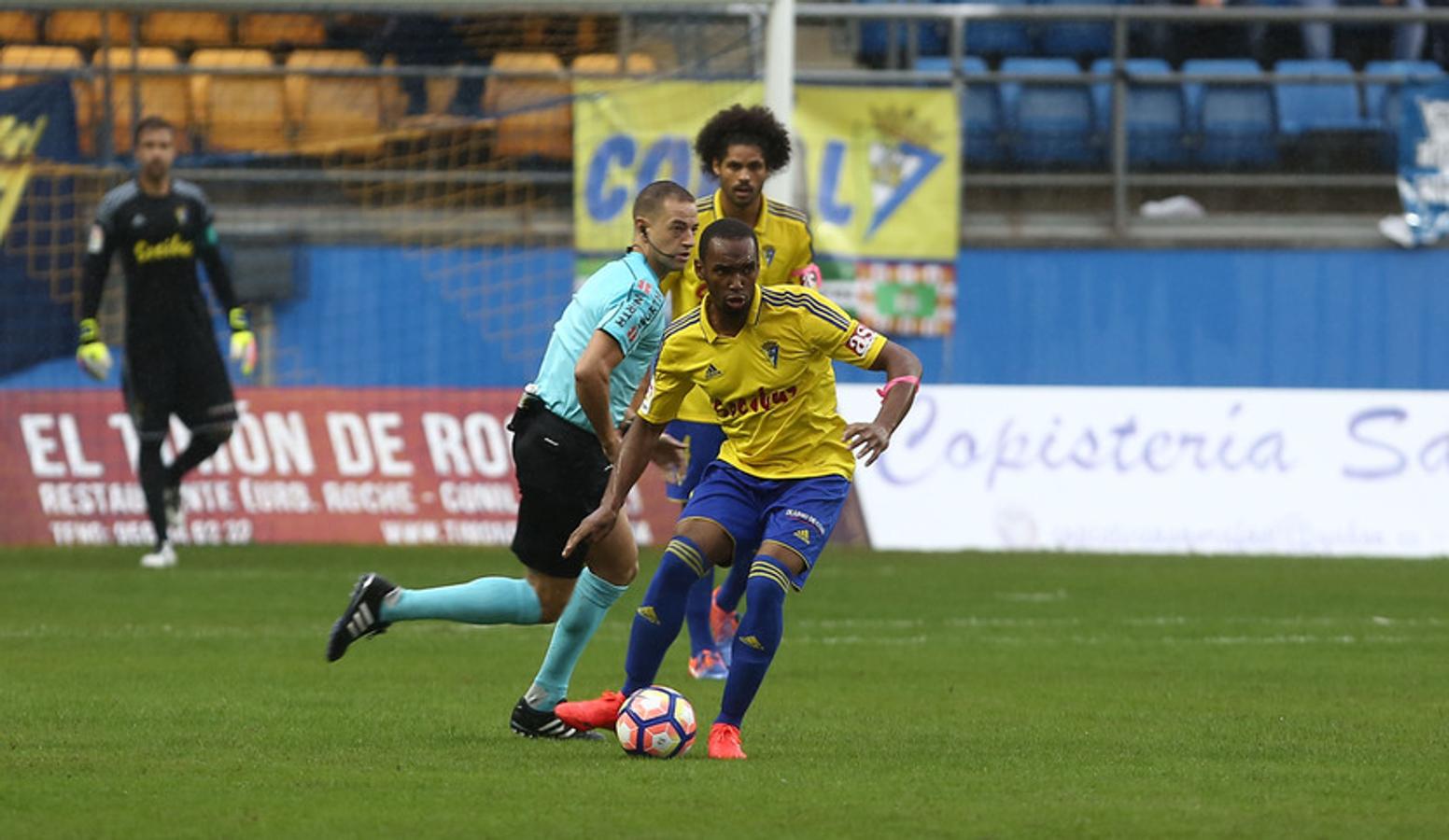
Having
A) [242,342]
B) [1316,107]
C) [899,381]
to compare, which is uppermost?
[899,381]

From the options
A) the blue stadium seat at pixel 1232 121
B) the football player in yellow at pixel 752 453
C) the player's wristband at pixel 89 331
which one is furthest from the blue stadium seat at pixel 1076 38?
the football player in yellow at pixel 752 453

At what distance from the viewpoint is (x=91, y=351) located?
14.6 metres

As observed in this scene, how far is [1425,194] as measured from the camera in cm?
1886

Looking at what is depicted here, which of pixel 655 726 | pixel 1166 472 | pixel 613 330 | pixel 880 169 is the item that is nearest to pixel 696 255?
pixel 613 330

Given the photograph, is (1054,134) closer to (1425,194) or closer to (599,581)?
(1425,194)

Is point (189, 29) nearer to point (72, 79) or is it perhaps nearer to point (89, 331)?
point (72, 79)

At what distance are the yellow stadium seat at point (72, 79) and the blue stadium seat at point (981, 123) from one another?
7242 mm

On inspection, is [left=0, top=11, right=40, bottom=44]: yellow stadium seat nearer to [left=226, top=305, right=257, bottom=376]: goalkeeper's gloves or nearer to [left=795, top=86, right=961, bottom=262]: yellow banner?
[left=226, top=305, right=257, bottom=376]: goalkeeper's gloves

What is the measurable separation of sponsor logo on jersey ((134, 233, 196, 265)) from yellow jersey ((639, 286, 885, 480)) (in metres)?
7.84

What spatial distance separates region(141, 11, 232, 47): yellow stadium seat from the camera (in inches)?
732

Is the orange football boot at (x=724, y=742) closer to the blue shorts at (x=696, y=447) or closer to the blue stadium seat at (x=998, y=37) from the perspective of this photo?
the blue shorts at (x=696, y=447)

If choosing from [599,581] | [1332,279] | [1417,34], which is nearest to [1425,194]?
[1332,279]

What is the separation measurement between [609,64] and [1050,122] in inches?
180

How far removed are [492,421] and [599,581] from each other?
8743mm
